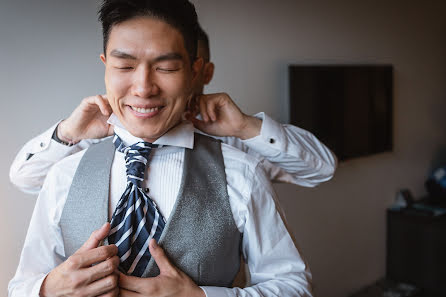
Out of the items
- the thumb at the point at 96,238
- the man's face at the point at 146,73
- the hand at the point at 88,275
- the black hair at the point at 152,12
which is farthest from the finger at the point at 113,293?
the black hair at the point at 152,12

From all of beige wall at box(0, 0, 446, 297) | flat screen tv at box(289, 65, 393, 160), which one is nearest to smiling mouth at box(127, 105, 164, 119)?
beige wall at box(0, 0, 446, 297)

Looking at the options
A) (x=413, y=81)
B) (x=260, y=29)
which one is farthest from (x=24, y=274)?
(x=413, y=81)

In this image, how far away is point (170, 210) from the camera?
3.70 feet

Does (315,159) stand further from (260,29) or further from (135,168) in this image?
(260,29)

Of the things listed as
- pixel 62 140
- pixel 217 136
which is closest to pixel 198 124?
pixel 217 136

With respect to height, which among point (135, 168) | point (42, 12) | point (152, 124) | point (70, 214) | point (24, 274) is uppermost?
point (42, 12)

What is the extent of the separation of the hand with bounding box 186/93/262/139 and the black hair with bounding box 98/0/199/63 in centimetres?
25

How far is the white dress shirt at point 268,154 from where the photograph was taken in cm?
143

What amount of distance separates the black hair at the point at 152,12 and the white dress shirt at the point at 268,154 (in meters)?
0.47

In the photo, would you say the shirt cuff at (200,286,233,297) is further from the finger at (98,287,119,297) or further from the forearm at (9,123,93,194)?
the forearm at (9,123,93,194)

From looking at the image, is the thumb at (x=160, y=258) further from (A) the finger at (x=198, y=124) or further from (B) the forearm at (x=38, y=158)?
(B) the forearm at (x=38, y=158)

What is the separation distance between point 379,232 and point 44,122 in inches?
125

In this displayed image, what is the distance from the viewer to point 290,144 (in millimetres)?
1485

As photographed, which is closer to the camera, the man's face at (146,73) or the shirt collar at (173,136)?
the man's face at (146,73)
